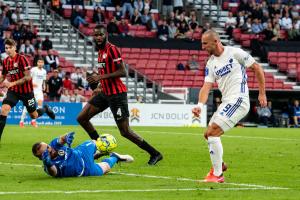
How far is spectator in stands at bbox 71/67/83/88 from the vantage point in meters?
39.7

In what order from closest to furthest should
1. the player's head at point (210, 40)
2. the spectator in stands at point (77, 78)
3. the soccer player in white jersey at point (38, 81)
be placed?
1. the player's head at point (210, 40)
2. the soccer player in white jersey at point (38, 81)
3. the spectator in stands at point (77, 78)

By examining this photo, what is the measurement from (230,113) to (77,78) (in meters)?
27.2

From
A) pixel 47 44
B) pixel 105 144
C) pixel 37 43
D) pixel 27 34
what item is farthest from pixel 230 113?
pixel 47 44

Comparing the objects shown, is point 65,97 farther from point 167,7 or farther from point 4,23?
point 167,7

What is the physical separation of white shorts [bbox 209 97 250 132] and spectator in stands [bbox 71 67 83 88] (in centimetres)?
2677

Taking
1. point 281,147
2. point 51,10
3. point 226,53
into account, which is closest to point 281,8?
point 51,10

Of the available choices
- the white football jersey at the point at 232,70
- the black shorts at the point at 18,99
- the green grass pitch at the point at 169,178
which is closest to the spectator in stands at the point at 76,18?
the black shorts at the point at 18,99

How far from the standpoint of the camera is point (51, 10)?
43688 millimetres

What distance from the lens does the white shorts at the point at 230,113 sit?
42.6 feet

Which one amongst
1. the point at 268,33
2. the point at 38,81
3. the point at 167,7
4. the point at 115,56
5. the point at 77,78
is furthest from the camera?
the point at 268,33

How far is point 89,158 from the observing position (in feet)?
43.6

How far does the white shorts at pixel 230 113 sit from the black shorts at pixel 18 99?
8113mm

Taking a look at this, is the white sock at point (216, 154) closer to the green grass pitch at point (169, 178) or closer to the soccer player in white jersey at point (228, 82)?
the soccer player in white jersey at point (228, 82)

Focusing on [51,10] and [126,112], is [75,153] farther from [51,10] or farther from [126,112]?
[51,10]
